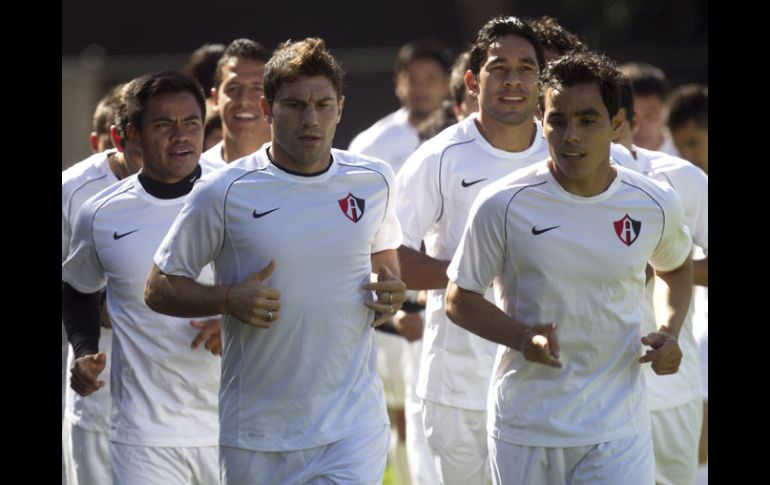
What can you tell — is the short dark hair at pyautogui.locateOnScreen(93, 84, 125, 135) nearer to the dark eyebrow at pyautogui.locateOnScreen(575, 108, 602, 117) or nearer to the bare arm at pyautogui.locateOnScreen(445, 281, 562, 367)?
the bare arm at pyautogui.locateOnScreen(445, 281, 562, 367)

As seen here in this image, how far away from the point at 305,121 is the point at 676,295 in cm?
160

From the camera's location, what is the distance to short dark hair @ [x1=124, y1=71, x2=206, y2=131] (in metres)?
6.37

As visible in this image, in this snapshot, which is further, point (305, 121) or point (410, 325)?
point (410, 325)

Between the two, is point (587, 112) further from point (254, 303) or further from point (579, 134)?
point (254, 303)

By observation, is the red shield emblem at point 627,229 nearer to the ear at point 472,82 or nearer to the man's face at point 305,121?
the man's face at point 305,121

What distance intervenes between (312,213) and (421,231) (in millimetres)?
1316

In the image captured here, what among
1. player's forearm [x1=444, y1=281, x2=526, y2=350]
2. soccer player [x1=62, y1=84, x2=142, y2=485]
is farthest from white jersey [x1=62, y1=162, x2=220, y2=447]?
player's forearm [x1=444, y1=281, x2=526, y2=350]

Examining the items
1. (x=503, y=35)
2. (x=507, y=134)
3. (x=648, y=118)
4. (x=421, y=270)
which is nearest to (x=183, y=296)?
(x=421, y=270)

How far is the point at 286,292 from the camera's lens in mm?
5375

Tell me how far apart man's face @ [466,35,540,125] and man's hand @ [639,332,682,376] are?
5.63ft

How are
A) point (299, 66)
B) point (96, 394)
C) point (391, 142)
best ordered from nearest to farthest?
point (299, 66), point (96, 394), point (391, 142)

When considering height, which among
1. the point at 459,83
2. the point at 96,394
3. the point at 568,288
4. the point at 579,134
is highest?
the point at 459,83

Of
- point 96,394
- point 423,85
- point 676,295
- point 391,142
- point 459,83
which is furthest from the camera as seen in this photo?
point 423,85
